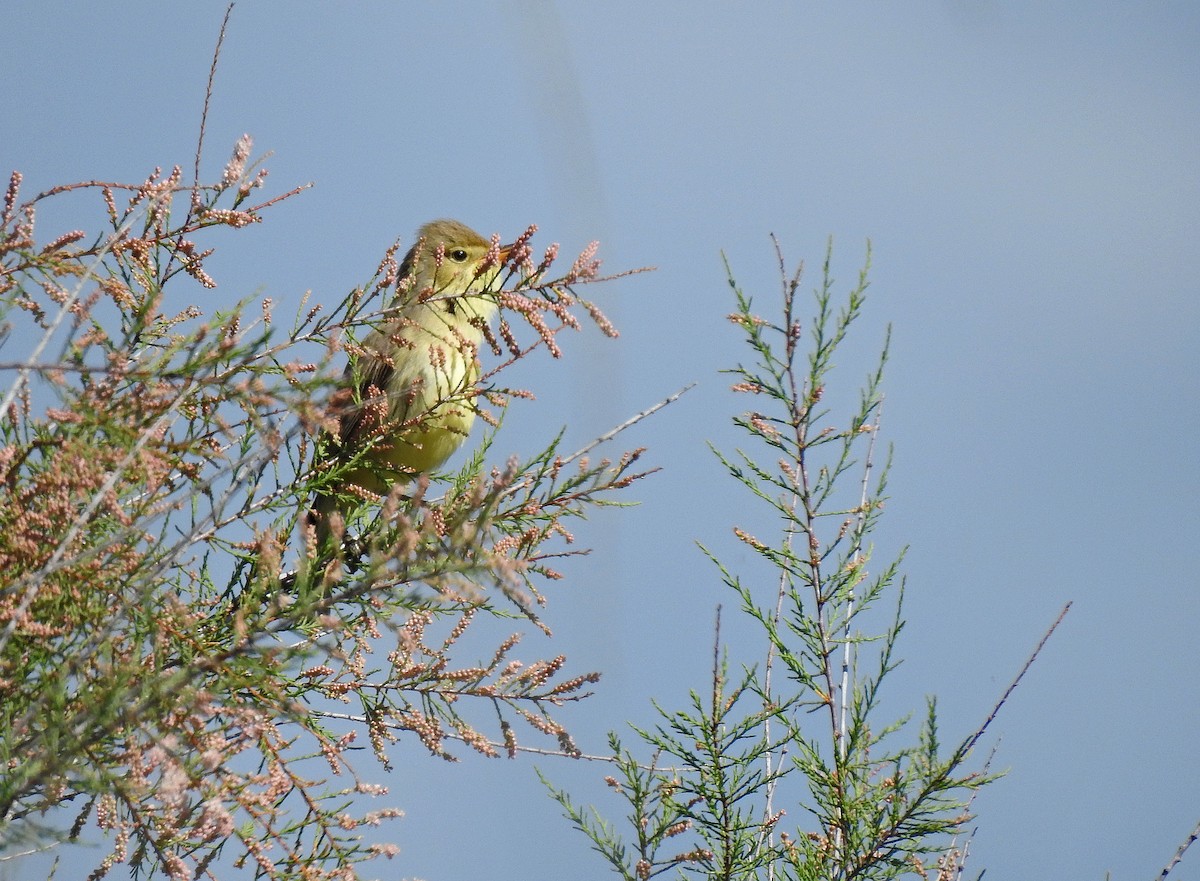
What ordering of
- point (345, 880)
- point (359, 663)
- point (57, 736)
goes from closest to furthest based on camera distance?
point (57, 736)
point (345, 880)
point (359, 663)

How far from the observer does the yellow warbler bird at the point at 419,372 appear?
11.5ft

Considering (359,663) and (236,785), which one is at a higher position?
(359,663)

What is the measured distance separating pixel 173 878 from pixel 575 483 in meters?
1.64

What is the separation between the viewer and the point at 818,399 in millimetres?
4098

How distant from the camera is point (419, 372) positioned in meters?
5.27

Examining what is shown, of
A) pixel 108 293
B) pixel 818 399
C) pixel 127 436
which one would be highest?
pixel 818 399

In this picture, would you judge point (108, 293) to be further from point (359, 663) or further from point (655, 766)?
point (655, 766)

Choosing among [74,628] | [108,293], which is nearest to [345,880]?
[74,628]

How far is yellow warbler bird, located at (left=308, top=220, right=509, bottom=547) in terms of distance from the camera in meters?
3.49

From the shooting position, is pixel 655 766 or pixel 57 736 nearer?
pixel 57 736

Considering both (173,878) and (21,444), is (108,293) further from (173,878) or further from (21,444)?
(173,878)

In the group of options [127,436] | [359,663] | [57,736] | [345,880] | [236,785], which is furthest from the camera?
[359,663]

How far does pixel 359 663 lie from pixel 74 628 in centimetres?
116

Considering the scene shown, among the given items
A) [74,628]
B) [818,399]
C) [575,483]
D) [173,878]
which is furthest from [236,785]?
[818,399]
